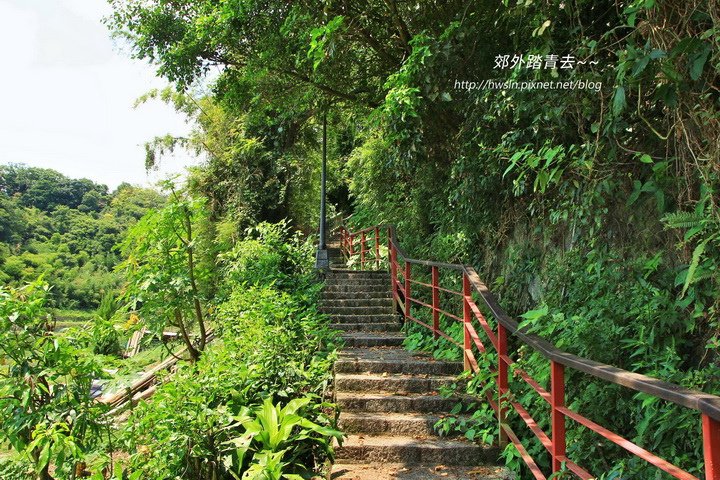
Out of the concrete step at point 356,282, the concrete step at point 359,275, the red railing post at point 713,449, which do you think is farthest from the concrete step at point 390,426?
the concrete step at point 359,275

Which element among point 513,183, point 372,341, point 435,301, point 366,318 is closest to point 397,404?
point 435,301

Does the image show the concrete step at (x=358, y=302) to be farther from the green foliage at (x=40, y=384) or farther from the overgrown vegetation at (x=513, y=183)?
the green foliage at (x=40, y=384)

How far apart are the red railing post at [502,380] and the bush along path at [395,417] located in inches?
4.6

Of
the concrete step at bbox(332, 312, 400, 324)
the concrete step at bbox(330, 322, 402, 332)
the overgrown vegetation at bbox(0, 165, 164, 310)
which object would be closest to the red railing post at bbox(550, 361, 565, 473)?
the concrete step at bbox(330, 322, 402, 332)

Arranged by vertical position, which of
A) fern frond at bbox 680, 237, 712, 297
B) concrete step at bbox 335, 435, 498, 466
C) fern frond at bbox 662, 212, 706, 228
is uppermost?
fern frond at bbox 662, 212, 706, 228

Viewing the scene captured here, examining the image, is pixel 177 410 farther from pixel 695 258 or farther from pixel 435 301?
pixel 435 301

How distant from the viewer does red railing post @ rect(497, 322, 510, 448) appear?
11.2ft

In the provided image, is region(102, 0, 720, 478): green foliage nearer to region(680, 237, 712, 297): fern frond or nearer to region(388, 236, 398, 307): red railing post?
region(680, 237, 712, 297): fern frond

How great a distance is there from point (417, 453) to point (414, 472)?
0.68 ft

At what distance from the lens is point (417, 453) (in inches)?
137

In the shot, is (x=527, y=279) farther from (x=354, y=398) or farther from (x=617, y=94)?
(x=617, y=94)

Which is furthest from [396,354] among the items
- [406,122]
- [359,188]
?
[359,188]

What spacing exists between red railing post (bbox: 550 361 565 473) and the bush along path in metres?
0.90

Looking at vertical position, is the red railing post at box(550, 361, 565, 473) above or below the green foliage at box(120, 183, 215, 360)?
below
